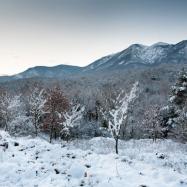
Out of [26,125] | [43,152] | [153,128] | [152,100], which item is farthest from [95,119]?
[43,152]

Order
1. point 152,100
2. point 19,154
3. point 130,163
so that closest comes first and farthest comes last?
point 130,163 < point 19,154 < point 152,100

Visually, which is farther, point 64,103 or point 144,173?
point 64,103

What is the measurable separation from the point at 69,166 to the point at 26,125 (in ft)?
192

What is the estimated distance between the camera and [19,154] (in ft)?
50.8

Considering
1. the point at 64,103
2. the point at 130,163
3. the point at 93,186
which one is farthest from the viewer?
the point at 64,103

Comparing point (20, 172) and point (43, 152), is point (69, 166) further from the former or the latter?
point (43, 152)

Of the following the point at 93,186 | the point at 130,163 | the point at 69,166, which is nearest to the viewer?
the point at 93,186

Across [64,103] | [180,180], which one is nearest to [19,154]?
[180,180]

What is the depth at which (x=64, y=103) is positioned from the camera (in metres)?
48.6

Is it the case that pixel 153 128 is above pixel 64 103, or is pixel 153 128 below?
below

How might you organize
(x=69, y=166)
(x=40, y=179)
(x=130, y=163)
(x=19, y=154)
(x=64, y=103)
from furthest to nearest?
(x=64, y=103) < (x=19, y=154) < (x=130, y=163) < (x=69, y=166) < (x=40, y=179)

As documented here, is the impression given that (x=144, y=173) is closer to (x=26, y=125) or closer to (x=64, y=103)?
(x=64, y=103)

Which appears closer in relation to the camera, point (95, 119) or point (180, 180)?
point (180, 180)

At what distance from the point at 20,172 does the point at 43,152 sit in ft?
12.1
